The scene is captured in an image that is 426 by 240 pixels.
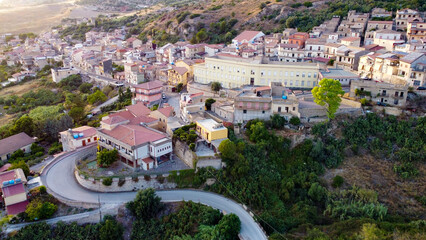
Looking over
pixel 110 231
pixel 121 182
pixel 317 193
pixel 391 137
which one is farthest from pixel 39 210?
pixel 391 137

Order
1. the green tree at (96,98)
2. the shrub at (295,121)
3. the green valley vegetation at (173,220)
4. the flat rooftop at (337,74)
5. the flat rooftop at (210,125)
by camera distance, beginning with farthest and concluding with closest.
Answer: the green tree at (96,98) < the flat rooftop at (337,74) < the shrub at (295,121) < the flat rooftop at (210,125) < the green valley vegetation at (173,220)

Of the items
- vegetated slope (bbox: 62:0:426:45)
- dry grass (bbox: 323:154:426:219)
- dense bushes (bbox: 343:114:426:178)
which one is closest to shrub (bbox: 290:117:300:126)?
dense bushes (bbox: 343:114:426:178)

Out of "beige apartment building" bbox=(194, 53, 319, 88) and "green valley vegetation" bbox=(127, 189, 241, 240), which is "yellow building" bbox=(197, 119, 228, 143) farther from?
"beige apartment building" bbox=(194, 53, 319, 88)

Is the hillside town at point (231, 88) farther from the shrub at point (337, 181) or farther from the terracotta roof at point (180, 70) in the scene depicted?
the shrub at point (337, 181)

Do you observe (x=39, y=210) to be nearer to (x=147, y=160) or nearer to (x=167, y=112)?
(x=147, y=160)

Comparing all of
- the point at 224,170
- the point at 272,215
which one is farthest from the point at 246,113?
the point at 272,215

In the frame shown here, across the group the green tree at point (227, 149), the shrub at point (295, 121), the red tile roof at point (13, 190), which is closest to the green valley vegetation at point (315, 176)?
the green tree at point (227, 149)

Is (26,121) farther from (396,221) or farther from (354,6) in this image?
(354,6)
